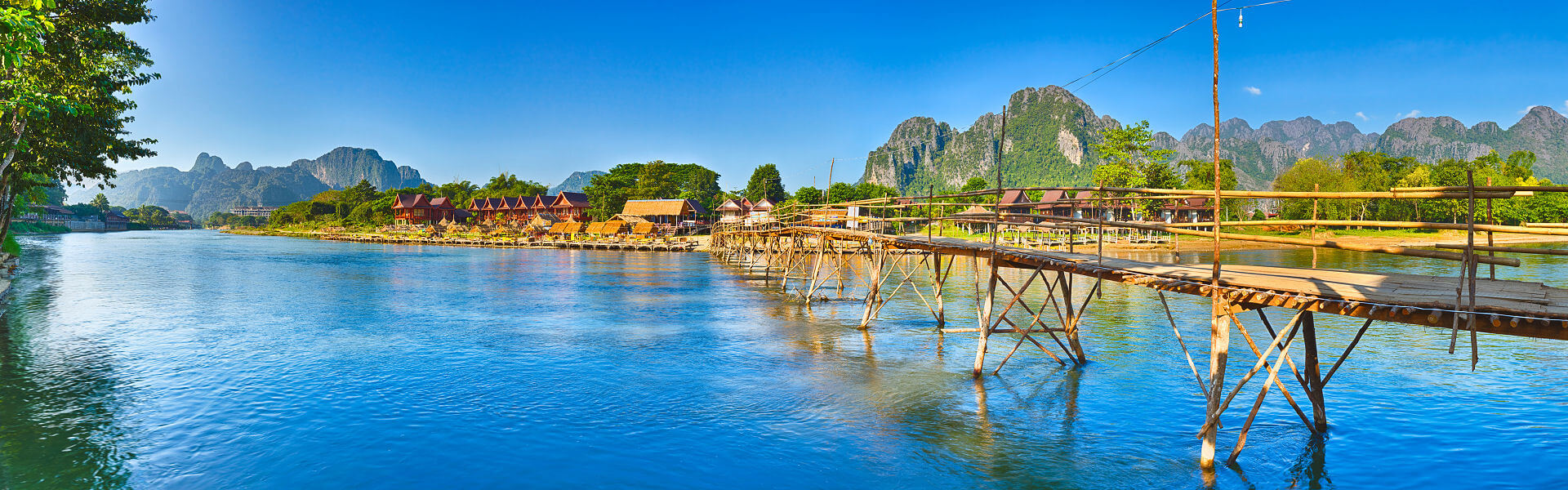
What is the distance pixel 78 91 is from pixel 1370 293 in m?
30.8

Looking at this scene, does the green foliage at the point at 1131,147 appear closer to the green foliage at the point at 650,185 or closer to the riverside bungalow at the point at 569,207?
the green foliage at the point at 650,185

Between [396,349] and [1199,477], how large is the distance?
17676 mm

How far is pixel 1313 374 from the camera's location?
1070 centimetres

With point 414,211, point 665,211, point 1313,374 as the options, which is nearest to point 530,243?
point 665,211

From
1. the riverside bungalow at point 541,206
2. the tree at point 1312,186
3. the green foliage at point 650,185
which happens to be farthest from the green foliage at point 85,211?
the tree at point 1312,186

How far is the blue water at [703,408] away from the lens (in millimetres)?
9961

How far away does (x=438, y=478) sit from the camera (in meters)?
9.80

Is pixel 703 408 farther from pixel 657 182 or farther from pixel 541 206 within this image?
pixel 657 182

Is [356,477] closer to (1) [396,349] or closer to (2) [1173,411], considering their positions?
(1) [396,349]

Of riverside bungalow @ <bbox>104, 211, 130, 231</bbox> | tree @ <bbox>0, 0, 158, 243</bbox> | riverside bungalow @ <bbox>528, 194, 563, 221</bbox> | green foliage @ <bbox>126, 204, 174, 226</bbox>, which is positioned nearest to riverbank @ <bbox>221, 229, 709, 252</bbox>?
riverside bungalow @ <bbox>528, 194, 563, 221</bbox>

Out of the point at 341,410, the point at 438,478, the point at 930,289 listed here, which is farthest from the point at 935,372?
the point at 930,289

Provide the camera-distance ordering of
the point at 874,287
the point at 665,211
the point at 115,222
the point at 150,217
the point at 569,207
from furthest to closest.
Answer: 1. the point at 150,217
2. the point at 115,222
3. the point at 569,207
4. the point at 665,211
5. the point at 874,287

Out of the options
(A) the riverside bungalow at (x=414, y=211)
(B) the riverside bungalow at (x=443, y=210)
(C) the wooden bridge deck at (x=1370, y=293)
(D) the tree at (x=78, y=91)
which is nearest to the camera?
(C) the wooden bridge deck at (x=1370, y=293)

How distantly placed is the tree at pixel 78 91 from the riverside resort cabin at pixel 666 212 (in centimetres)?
6257
